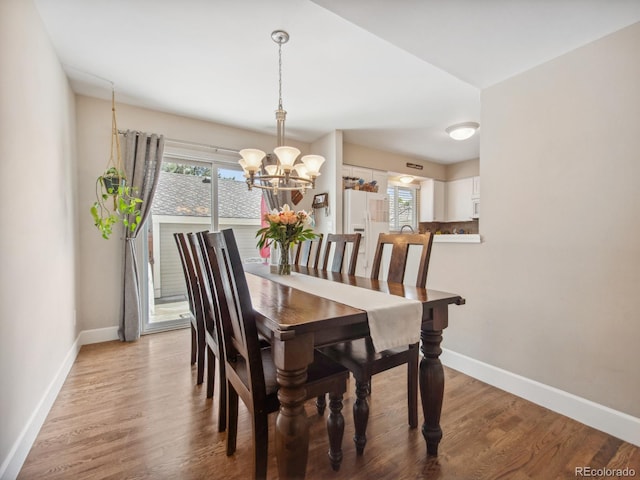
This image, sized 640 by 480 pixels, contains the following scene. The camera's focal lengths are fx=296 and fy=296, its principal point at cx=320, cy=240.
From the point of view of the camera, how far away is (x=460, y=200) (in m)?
5.62

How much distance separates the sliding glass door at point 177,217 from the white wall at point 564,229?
2.92 meters

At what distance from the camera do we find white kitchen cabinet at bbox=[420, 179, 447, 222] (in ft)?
18.5

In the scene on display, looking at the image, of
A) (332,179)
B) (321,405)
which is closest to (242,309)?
(321,405)

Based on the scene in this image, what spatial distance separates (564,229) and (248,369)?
206cm

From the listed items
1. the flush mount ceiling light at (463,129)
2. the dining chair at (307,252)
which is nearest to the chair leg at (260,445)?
the dining chair at (307,252)

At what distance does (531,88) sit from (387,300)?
1.88m

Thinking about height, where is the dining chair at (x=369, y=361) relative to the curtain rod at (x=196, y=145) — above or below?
below

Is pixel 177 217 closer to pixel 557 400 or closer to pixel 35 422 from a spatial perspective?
pixel 35 422

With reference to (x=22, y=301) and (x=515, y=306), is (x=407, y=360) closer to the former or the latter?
(x=515, y=306)

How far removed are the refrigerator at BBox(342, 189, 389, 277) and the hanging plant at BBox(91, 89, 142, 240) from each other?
98.5 inches

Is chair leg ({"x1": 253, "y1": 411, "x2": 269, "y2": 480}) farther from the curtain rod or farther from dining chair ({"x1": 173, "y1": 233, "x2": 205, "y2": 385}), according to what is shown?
the curtain rod

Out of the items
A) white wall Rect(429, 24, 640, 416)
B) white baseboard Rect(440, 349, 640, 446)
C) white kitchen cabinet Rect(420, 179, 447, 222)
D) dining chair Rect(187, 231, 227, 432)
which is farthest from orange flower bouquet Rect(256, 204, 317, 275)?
white kitchen cabinet Rect(420, 179, 447, 222)

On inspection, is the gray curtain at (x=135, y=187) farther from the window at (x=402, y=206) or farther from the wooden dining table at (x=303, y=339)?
the window at (x=402, y=206)
